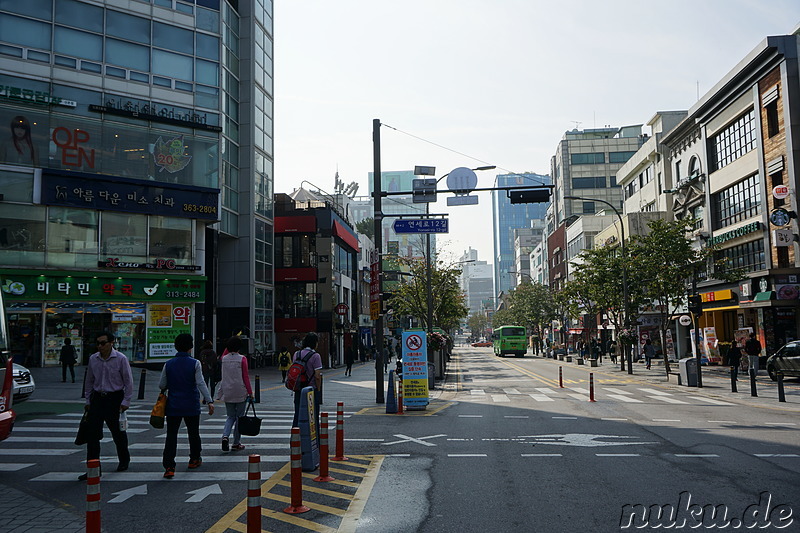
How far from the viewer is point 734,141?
1452 inches

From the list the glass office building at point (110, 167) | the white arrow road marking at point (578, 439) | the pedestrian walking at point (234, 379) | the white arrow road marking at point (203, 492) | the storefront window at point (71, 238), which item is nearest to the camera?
the white arrow road marking at point (203, 492)

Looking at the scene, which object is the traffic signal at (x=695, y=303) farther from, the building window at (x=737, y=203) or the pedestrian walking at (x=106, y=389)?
the pedestrian walking at (x=106, y=389)

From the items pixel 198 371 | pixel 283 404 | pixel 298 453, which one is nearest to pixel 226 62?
pixel 283 404

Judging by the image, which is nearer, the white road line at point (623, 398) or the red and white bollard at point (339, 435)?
the red and white bollard at point (339, 435)

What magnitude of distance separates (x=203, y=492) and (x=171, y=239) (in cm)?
2567

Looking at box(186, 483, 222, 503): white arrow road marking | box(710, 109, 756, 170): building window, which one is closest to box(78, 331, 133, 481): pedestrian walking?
box(186, 483, 222, 503): white arrow road marking

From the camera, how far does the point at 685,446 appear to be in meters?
11.1

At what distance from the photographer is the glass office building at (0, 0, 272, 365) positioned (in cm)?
2738

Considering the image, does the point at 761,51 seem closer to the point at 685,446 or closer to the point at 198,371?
the point at 685,446

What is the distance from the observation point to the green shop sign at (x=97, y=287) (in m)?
26.8

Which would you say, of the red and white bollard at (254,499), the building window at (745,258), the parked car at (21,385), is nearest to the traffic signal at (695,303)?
the building window at (745,258)

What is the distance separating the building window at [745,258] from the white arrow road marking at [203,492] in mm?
32662

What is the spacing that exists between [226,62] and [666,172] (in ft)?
113

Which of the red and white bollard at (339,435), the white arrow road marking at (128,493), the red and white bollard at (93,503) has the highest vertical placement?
the red and white bollard at (93,503)
